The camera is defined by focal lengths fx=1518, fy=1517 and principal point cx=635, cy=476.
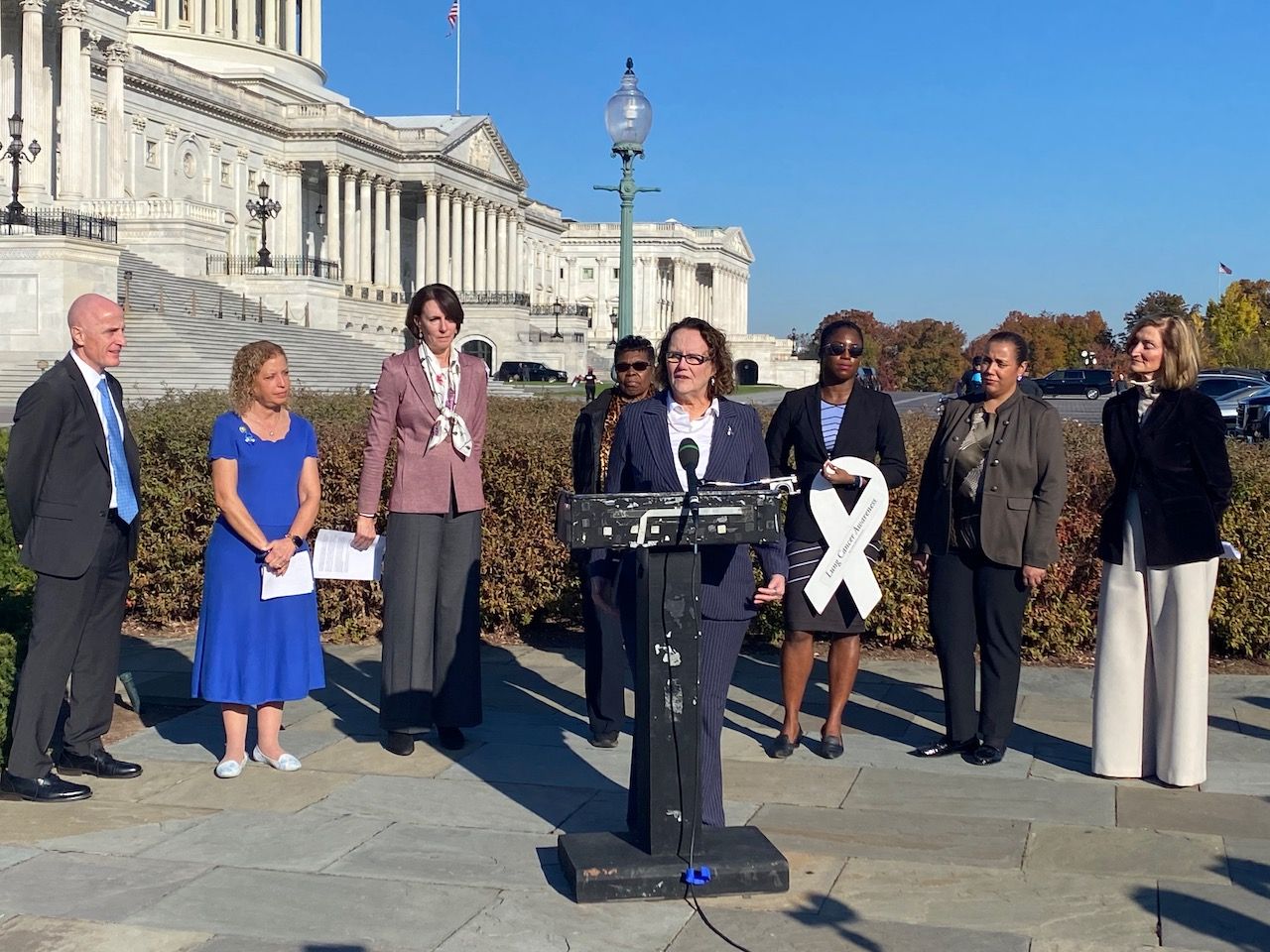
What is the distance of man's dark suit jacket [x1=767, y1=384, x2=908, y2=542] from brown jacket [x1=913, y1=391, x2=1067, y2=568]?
27cm

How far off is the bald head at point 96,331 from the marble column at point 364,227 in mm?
82784

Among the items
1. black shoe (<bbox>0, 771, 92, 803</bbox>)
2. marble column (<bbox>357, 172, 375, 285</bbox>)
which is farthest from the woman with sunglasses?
marble column (<bbox>357, 172, 375, 285</bbox>)

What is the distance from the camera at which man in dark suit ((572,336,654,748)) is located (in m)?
7.21

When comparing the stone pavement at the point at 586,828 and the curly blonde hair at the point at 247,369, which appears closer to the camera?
the stone pavement at the point at 586,828

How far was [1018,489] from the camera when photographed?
6.89m

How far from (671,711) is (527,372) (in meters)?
79.0

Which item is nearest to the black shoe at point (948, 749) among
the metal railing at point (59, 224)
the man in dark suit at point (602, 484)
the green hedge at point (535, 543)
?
the man in dark suit at point (602, 484)

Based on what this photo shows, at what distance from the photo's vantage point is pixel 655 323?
145 m

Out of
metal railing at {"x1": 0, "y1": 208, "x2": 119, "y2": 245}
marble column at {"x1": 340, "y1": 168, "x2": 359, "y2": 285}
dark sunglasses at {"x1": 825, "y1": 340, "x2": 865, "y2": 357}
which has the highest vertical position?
marble column at {"x1": 340, "y1": 168, "x2": 359, "y2": 285}

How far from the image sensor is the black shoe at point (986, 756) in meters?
6.96

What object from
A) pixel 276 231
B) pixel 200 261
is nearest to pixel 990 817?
pixel 200 261

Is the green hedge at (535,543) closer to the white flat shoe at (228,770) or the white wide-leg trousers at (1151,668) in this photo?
the white wide-leg trousers at (1151,668)

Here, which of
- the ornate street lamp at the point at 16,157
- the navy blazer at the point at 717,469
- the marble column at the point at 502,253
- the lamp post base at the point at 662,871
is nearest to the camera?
the lamp post base at the point at 662,871

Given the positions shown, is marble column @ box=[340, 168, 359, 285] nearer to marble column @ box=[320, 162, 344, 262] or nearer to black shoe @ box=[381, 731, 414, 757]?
marble column @ box=[320, 162, 344, 262]
